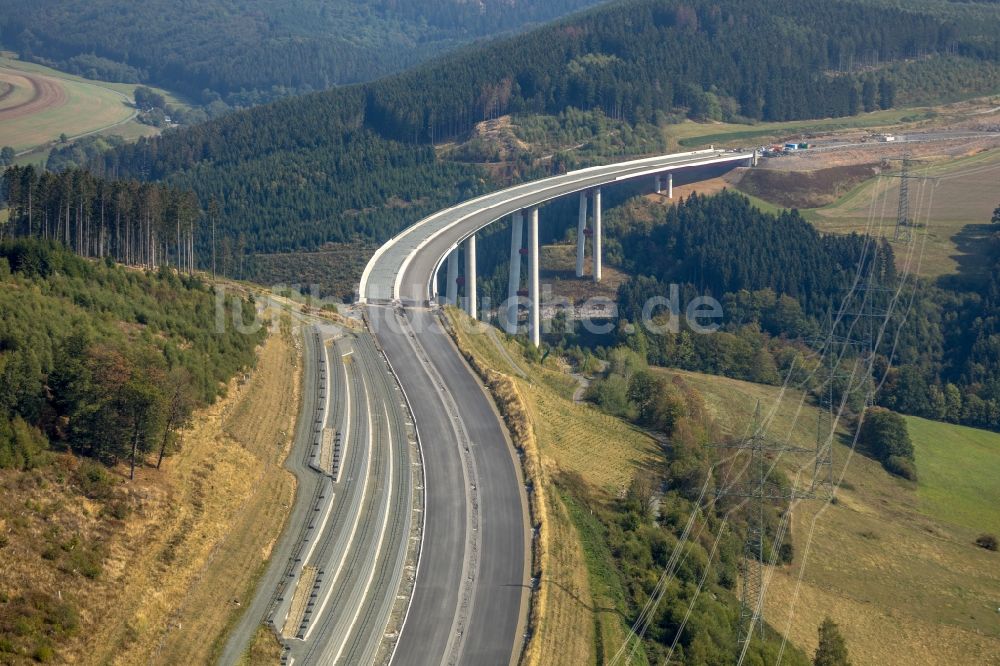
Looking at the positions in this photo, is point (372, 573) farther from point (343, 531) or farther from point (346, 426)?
point (346, 426)

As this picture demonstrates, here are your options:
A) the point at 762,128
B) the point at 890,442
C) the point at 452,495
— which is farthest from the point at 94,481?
the point at 762,128

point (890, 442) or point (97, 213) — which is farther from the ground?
point (97, 213)

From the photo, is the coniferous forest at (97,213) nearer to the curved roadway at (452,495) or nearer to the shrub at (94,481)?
the curved roadway at (452,495)

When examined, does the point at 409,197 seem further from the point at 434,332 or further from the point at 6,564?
the point at 6,564

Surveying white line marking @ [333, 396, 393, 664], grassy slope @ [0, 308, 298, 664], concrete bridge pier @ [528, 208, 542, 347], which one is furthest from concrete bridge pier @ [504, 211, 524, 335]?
grassy slope @ [0, 308, 298, 664]

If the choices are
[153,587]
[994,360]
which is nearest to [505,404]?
[153,587]

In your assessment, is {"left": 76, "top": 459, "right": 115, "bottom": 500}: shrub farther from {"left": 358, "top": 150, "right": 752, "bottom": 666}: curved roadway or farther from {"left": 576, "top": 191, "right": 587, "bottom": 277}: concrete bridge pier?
{"left": 576, "top": 191, "right": 587, "bottom": 277}: concrete bridge pier
